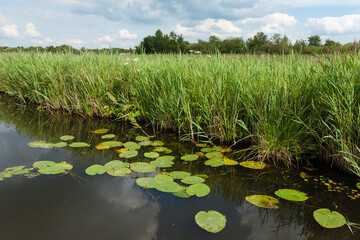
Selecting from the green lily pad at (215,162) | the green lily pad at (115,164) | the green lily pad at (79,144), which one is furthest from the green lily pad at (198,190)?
the green lily pad at (79,144)

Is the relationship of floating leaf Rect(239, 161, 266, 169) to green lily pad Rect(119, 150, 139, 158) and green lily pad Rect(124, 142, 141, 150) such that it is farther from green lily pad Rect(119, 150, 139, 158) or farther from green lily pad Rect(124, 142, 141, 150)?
green lily pad Rect(124, 142, 141, 150)

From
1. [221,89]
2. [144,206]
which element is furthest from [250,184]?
[221,89]

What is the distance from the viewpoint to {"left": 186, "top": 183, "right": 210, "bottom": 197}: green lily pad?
204cm

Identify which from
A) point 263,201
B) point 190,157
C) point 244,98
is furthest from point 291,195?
point 244,98

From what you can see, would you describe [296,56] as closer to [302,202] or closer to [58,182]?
[302,202]

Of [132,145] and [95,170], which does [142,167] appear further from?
[132,145]

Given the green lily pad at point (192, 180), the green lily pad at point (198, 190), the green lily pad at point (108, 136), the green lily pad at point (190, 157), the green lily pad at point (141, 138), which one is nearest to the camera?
the green lily pad at point (198, 190)

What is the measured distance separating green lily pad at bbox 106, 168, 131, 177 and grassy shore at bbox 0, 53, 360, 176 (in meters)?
1.06

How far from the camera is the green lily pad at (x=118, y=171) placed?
2415 mm

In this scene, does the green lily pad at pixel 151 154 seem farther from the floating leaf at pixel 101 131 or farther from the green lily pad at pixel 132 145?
the floating leaf at pixel 101 131

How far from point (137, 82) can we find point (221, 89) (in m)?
1.48

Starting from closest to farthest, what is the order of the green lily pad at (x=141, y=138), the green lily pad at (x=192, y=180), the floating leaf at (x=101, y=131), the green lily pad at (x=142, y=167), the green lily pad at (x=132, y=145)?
the green lily pad at (x=192, y=180) → the green lily pad at (x=142, y=167) → the green lily pad at (x=132, y=145) → the green lily pad at (x=141, y=138) → the floating leaf at (x=101, y=131)

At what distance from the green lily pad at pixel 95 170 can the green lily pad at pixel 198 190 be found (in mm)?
980

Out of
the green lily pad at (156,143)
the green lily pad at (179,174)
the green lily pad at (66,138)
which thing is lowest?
the green lily pad at (179,174)
